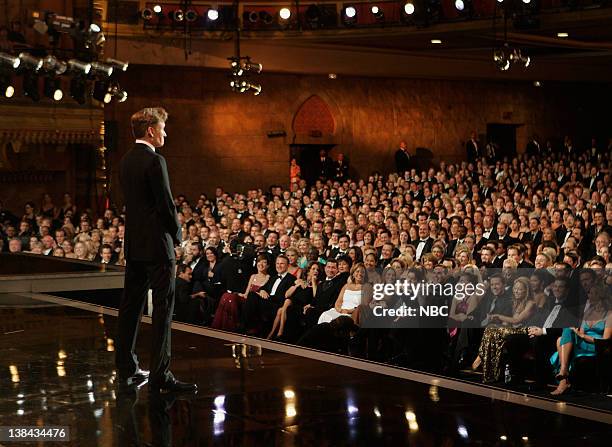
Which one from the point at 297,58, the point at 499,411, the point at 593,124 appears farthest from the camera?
the point at 593,124

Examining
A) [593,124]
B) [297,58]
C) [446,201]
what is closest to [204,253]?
[446,201]

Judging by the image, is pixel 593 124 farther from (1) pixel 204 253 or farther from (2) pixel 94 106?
(1) pixel 204 253

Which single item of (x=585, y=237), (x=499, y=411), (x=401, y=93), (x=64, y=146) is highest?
(x=401, y=93)

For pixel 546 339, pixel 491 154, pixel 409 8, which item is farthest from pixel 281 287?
pixel 491 154

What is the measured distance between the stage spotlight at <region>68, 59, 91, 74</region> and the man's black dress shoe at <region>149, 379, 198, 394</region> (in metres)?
9.59

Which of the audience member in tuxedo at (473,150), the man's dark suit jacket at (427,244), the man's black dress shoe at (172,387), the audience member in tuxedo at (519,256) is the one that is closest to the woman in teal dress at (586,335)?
the audience member in tuxedo at (519,256)

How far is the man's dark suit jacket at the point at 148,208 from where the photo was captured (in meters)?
3.77

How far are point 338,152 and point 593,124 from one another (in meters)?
6.94

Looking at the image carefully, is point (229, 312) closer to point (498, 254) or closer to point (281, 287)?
point (281, 287)

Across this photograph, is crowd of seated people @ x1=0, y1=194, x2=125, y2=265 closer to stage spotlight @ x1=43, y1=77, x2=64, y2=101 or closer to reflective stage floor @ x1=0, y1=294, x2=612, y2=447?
stage spotlight @ x1=43, y1=77, x2=64, y2=101

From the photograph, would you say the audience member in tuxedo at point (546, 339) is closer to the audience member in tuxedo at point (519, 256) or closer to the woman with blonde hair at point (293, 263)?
the audience member in tuxedo at point (519, 256)

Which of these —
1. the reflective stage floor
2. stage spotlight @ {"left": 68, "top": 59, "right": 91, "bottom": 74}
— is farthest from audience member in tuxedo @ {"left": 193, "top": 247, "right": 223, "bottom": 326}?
stage spotlight @ {"left": 68, "top": 59, "right": 91, "bottom": 74}

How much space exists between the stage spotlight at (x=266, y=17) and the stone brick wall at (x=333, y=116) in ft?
6.87

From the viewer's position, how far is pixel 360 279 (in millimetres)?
7055
